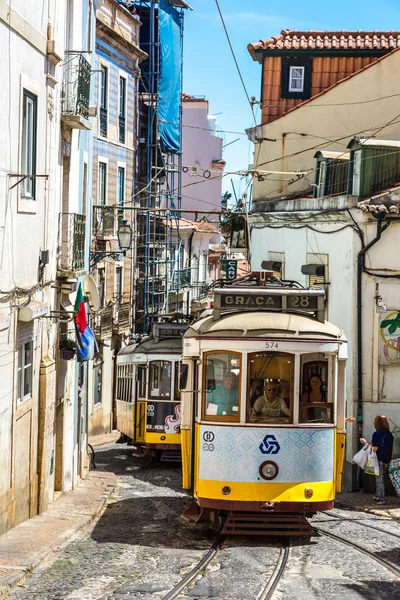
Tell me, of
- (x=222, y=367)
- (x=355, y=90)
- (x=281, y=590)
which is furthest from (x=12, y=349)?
(x=355, y=90)

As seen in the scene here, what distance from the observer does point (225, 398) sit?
12.7 meters

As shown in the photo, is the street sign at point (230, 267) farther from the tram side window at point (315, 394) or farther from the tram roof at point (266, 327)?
the tram side window at point (315, 394)

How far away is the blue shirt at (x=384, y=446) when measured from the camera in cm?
1712

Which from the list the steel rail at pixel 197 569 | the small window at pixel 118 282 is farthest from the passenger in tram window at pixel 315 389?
the small window at pixel 118 282

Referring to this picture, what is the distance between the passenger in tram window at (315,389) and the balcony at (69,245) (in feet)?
17.4

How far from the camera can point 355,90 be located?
25641 mm

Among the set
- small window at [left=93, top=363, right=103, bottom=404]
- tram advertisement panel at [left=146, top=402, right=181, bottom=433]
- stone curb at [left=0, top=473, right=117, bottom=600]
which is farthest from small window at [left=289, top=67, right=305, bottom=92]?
stone curb at [left=0, top=473, right=117, bottom=600]

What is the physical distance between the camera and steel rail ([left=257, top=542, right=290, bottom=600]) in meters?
10.1

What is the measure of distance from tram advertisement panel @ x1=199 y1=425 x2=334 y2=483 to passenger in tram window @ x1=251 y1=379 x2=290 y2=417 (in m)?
0.20

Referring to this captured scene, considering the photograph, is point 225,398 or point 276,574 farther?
point 225,398

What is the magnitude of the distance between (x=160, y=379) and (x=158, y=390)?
0.81 ft

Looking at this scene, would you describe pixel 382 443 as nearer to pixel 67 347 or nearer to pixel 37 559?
pixel 67 347

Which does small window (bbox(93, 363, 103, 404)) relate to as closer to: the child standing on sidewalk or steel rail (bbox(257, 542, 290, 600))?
the child standing on sidewalk

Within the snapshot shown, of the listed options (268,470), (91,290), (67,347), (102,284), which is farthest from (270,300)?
(102,284)
